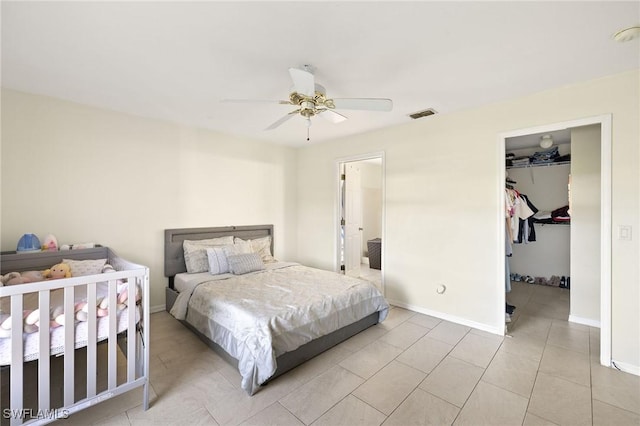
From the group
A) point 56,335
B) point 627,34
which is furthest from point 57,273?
point 627,34

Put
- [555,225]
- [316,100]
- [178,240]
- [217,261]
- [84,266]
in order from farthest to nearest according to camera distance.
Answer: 1. [555,225]
2. [178,240]
3. [217,261]
4. [84,266]
5. [316,100]

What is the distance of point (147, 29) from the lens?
1.81 metres

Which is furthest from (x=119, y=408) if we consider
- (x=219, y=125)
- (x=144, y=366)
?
(x=219, y=125)

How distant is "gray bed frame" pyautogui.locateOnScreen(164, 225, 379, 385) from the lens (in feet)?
7.73

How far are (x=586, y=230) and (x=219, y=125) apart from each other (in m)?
4.85

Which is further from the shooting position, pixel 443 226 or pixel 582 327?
pixel 443 226

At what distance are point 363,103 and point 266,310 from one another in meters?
1.87

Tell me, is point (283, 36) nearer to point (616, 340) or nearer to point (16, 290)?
point (16, 290)

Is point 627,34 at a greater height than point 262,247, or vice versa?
point 627,34

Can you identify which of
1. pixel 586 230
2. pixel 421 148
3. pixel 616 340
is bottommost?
pixel 616 340

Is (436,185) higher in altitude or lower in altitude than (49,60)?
lower

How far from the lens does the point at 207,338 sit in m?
2.71

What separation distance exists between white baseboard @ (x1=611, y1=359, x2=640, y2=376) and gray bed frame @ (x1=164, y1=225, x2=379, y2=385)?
2063 millimetres

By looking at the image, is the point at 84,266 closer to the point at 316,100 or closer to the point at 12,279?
the point at 12,279
